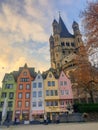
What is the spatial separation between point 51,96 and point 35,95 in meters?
4.25

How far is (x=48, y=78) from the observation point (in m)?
48.2

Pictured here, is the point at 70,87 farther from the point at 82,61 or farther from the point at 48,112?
the point at 82,61

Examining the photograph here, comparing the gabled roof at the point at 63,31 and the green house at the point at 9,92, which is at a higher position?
the gabled roof at the point at 63,31

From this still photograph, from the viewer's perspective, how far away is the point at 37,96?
150 feet

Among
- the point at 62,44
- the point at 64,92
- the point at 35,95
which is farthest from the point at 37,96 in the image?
the point at 62,44

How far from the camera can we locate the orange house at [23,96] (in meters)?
43.4

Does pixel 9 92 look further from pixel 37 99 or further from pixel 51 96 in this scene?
pixel 51 96

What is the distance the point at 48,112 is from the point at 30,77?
10.9 m

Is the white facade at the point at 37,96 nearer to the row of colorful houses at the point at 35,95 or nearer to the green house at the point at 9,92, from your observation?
the row of colorful houses at the point at 35,95

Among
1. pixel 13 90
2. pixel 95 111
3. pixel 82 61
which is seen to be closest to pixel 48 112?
pixel 13 90

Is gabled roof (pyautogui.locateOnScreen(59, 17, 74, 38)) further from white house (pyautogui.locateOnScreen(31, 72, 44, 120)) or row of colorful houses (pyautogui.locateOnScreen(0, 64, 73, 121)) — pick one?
white house (pyautogui.locateOnScreen(31, 72, 44, 120))

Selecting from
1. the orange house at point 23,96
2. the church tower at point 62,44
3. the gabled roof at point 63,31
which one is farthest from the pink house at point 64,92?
the gabled roof at point 63,31

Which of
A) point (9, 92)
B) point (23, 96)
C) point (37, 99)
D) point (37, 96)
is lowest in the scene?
point (37, 99)

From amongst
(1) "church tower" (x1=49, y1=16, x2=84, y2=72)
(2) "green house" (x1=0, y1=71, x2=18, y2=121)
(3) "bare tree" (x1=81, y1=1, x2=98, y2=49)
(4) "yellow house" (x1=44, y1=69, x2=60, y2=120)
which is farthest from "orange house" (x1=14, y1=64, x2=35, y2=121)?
(3) "bare tree" (x1=81, y1=1, x2=98, y2=49)
